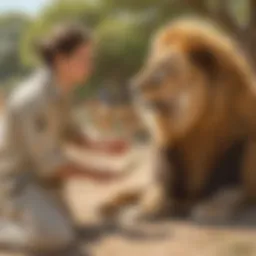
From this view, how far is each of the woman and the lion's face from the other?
0.12m

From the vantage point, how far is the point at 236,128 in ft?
4.40

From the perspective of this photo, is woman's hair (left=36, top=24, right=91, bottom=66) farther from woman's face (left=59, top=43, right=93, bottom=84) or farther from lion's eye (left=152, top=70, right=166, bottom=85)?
lion's eye (left=152, top=70, right=166, bottom=85)

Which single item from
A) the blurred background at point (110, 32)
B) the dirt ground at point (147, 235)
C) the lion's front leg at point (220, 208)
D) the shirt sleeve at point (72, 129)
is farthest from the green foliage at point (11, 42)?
the lion's front leg at point (220, 208)

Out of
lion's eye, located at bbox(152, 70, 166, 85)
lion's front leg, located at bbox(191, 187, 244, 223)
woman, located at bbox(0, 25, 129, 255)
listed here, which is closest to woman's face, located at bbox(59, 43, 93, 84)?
woman, located at bbox(0, 25, 129, 255)

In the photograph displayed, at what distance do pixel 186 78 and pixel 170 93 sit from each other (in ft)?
0.15

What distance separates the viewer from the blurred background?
4.05ft

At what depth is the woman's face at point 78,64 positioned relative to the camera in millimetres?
1195

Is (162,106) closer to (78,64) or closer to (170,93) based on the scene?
(170,93)

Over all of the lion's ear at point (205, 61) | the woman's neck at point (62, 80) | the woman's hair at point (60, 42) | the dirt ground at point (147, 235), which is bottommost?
the dirt ground at point (147, 235)

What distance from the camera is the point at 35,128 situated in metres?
1.18

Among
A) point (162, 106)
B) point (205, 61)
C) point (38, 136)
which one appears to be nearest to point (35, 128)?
point (38, 136)

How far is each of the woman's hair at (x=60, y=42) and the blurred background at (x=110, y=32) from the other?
2cm

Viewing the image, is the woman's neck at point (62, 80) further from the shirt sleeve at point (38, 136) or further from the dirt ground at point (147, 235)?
the dirt ground at point (147, 235)

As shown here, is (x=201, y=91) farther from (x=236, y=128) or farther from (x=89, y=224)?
(x=89, y=224)
